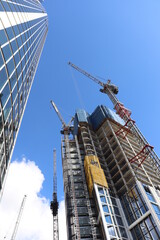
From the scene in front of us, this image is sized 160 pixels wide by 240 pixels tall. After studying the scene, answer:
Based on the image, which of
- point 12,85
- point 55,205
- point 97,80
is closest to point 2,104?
point 12,85

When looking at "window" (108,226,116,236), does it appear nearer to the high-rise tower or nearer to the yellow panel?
the high-rise tower

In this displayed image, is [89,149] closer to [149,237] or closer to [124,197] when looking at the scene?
[124,197]

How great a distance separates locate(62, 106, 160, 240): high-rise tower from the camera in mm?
56031

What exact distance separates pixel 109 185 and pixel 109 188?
53.3 inches

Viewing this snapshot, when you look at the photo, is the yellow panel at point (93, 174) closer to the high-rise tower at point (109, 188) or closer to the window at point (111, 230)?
the high-rise tower at point (109, 188)

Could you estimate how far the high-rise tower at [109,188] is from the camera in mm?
56031

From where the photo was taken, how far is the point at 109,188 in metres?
69.8

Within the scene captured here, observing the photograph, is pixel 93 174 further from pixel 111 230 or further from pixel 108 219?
pixel 111 230

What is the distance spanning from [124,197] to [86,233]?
16.1 meters

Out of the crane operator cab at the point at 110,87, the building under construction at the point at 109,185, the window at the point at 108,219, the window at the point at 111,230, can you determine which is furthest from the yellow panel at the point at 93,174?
the crane operator cab at the point at 110,87

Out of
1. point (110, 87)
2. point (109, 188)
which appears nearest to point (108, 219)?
point (109, 188)

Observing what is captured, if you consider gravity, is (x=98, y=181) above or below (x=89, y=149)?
below

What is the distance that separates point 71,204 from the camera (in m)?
69.1

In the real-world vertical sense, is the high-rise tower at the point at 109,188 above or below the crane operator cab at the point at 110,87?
below
